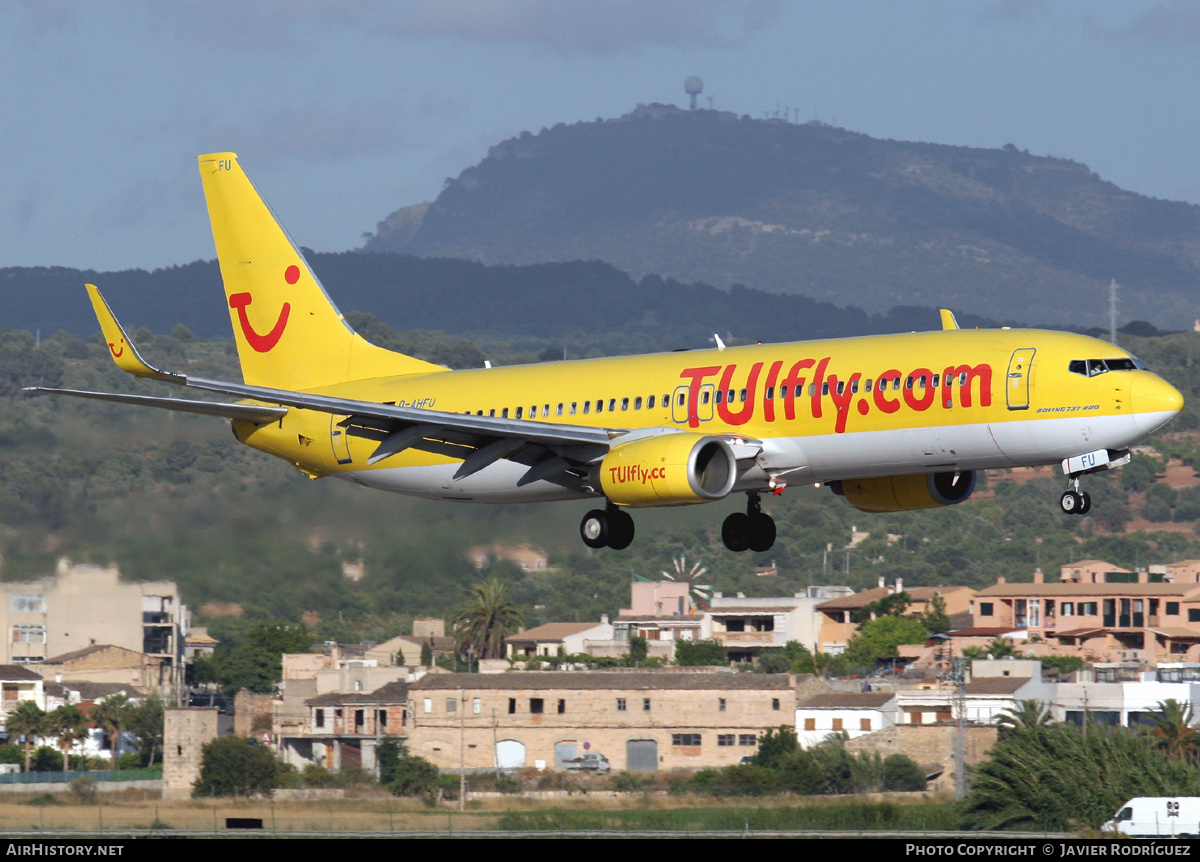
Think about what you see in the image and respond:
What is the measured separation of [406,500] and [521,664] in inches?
2056

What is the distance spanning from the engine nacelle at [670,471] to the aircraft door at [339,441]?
1061 cm

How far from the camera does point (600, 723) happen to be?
9131cm

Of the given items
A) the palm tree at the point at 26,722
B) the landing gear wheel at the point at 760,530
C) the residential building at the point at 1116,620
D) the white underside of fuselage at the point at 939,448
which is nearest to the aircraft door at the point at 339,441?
the landing gear wheel at the point at 760,530

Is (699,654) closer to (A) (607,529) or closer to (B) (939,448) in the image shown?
(A) (607,529)

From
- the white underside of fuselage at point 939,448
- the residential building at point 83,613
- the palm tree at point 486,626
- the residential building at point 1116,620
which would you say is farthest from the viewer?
the residential building at point 1116,620

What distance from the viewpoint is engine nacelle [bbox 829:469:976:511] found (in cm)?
4525

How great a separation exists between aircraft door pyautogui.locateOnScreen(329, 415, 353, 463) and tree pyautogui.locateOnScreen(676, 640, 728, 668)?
71.6 m

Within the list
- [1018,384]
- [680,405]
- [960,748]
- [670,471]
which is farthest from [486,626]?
[1018,384]

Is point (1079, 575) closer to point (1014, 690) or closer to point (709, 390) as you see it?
point (1014, 690)

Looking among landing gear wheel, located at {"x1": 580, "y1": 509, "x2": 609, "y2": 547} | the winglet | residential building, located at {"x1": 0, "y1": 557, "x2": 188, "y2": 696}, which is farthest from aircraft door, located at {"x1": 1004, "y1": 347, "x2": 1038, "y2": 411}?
residential building, located at {"x1": 0, "y1": 557, "x2": 188, "y2": 696}

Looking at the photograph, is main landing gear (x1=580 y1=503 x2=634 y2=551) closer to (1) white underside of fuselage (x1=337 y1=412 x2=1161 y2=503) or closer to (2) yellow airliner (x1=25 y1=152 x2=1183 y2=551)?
(2) yellow airliner (x1=25 y1=152 x2=1183 y2=551)

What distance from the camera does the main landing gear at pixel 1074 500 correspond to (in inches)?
1570

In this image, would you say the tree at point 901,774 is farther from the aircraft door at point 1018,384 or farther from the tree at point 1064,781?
the aircraft door at point 1018,384

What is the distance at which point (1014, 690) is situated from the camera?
9588 cm
